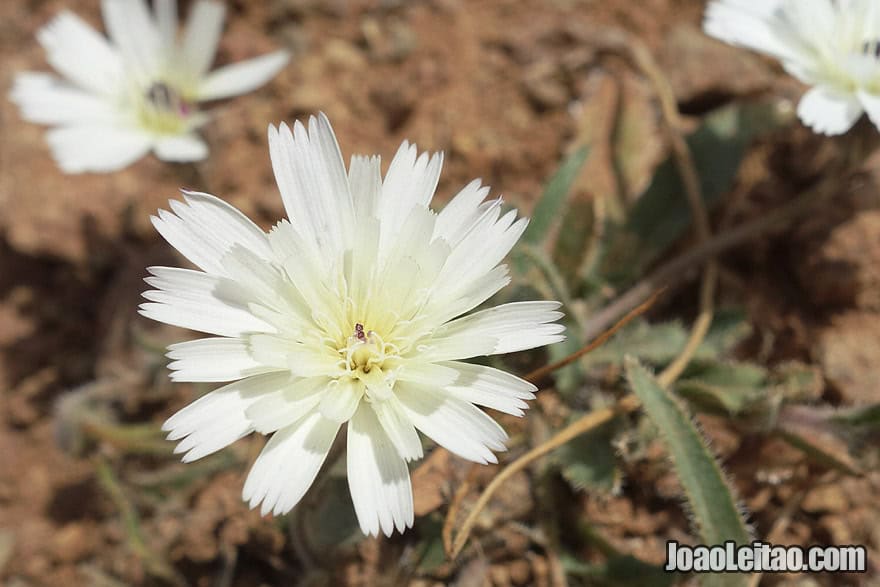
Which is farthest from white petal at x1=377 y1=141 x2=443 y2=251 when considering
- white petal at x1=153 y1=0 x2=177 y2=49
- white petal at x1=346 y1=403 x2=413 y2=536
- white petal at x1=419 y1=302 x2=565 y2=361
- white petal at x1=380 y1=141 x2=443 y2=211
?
white petal at x1=153 y1=0 x2=177 y2=49

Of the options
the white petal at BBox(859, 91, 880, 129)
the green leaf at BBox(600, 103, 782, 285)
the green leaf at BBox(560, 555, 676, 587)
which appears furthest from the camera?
the green leaf at BBox(600, 103, 782, 285)

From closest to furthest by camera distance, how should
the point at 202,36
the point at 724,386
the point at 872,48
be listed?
the point at 872,48 < the point at 724,386 < the point at 202,36

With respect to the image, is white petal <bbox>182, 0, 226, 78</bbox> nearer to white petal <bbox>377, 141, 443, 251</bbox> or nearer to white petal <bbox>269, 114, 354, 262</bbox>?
white petal <bbox>269, 114, 354, 262</bbox>

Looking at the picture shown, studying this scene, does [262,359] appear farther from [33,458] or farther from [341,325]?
[33,458]

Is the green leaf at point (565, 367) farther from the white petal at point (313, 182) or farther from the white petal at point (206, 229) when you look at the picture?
the white petal at point (206, 229)

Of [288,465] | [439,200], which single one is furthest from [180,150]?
[288,465]

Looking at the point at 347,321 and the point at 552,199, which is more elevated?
the point at 552,199

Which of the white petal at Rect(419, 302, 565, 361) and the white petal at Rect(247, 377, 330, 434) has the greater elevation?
the white petal at Rect(419, 302, 565, 361)

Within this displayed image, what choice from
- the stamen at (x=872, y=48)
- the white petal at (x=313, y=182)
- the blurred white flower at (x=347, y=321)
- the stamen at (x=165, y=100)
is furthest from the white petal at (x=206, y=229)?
the stamen at (x=872, y=48)

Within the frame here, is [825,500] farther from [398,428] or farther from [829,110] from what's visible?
[398,428]
